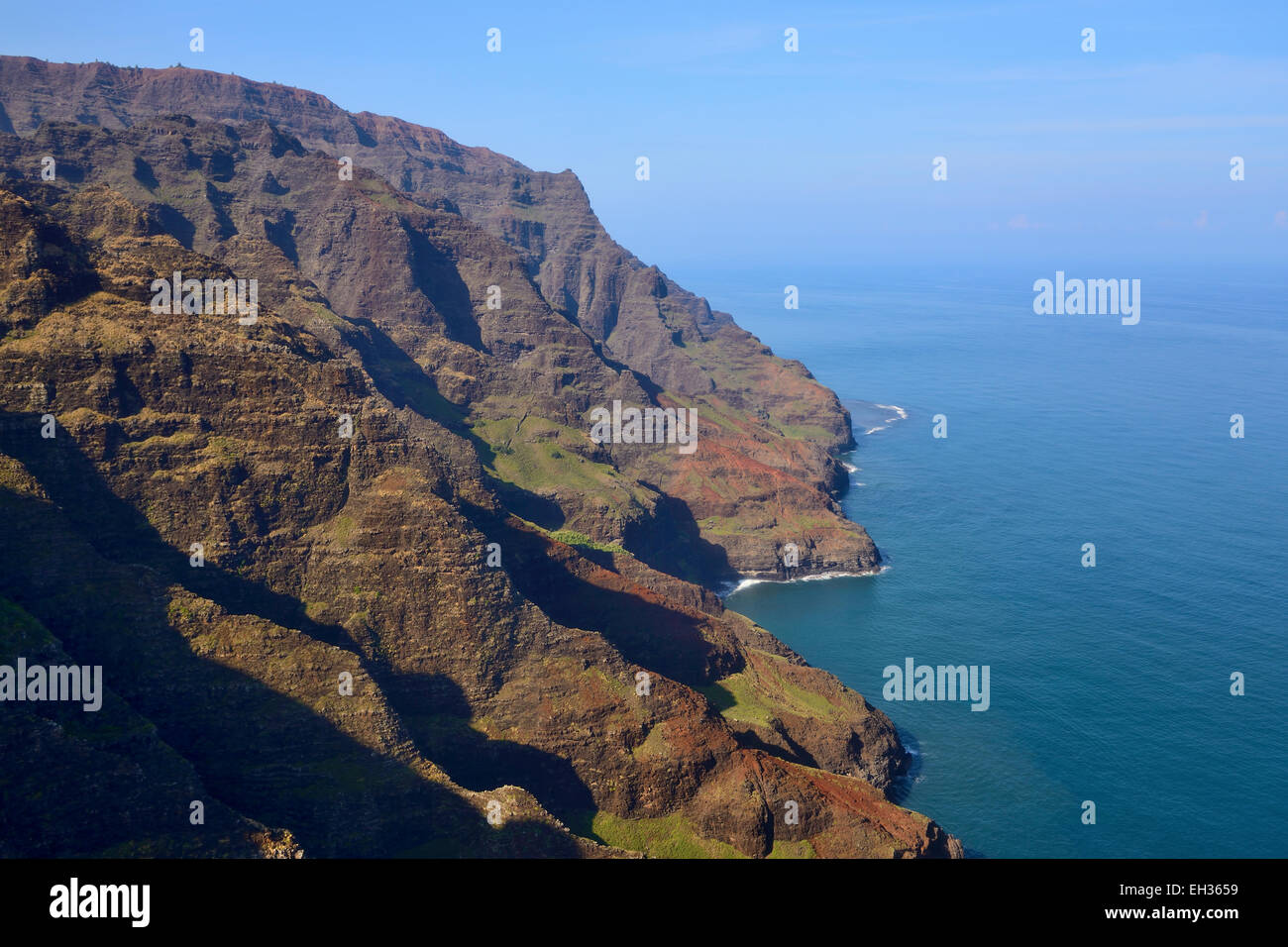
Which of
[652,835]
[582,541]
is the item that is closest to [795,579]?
[582,541]

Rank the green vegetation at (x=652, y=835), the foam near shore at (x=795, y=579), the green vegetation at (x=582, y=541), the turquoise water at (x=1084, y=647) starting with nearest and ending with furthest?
the green vegetation at (x=652, y=835) → the turquoise water at (x=1084, y=647) → the green vegetation at (x=582, y=541) → the foam near shore at (x=795, y=579)

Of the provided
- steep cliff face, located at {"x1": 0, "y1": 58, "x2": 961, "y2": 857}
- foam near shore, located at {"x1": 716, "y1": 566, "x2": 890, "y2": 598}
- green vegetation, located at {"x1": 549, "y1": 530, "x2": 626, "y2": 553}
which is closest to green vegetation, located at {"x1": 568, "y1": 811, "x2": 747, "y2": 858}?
steep cliff face, located at {"x1": 0, "y1": 58, "x2": 961, "y2": 857}

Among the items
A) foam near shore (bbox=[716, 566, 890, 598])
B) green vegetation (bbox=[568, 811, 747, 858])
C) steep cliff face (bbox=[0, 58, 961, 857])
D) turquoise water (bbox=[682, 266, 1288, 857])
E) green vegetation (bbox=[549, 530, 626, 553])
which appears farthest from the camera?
foam near shore (bbox=[716, 566, 890, 598])

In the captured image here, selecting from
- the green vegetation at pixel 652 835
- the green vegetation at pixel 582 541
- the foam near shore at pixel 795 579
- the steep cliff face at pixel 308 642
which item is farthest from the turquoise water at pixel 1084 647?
the green vegetation at pixel 652 835

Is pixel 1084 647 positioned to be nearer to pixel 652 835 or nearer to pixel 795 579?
pixel 795 579

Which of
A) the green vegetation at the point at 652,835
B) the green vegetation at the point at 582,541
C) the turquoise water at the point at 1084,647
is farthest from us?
the green vegetation at the point at 582,541

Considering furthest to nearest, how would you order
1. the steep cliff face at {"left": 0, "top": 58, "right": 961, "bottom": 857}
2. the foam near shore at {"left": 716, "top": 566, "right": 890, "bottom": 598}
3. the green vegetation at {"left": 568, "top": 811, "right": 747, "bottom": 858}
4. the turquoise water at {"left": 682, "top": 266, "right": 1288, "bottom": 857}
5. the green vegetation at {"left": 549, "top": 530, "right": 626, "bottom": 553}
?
the foam near shore at {"left": 716, "top": 566, "right": 890, "bottom": 598} → the green vegetation at {"left": 549, "top": 530, "right": 626, "bottom": 553} → the turquoise water at {"left": 682, "top": 266, "right": 1288, "bottom": 857} → the green vegetation at {"left": 568, "top": 811, "right": 747, "bottom": 858} → the steep cliff face at {"left": 0, "top": 58, "right": 961, "bottom": 857}

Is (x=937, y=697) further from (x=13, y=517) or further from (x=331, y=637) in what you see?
(x=13, y=517)

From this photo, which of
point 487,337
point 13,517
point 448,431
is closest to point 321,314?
point 448,431

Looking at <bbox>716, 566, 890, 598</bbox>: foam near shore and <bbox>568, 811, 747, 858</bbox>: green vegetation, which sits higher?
<bbox>716, 566, 890, 598</bbox>: foam near shore

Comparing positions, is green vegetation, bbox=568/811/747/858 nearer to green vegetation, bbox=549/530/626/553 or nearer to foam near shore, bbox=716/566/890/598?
green vegetation, bbox=549/530/626/553

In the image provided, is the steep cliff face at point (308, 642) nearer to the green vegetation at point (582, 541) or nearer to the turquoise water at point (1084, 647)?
the turquoise water at point (1084, 647)
